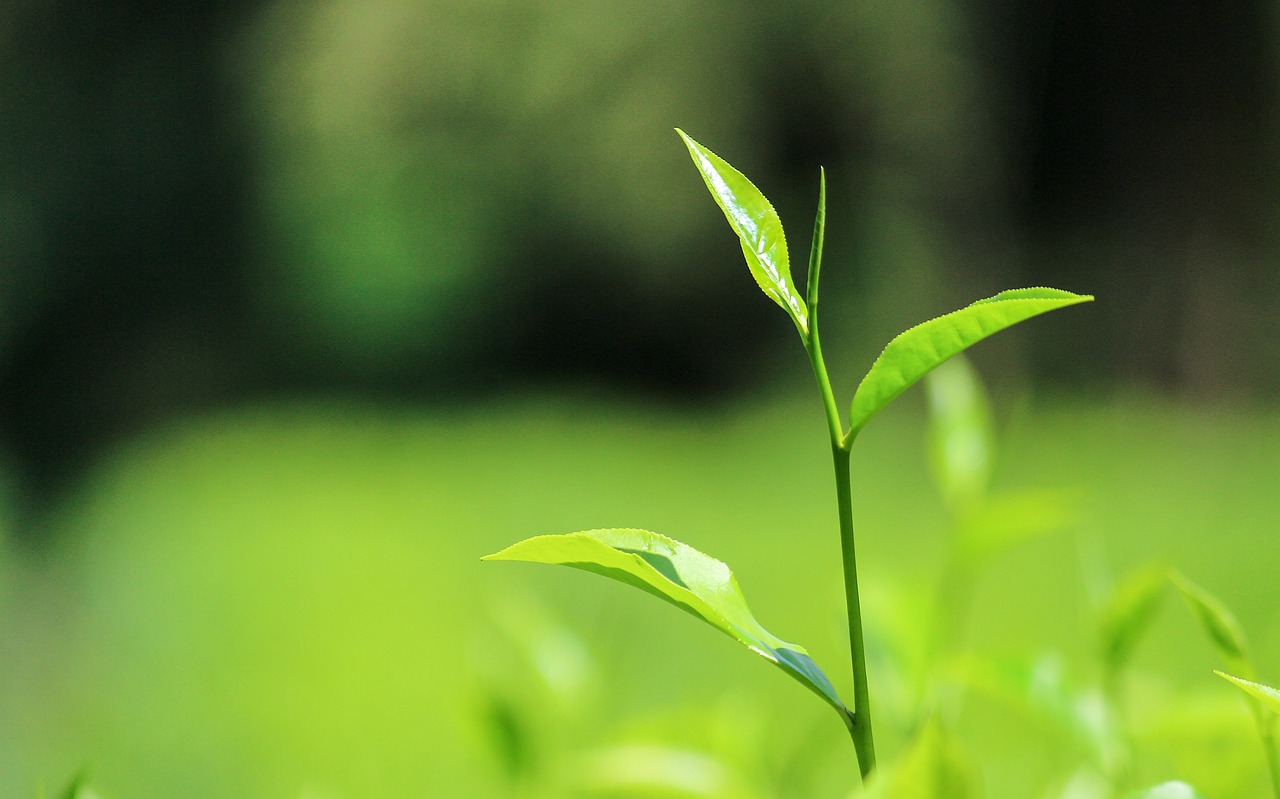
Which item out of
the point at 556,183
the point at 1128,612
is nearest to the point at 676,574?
the point at 1128,612

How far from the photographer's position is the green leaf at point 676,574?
0.48ft

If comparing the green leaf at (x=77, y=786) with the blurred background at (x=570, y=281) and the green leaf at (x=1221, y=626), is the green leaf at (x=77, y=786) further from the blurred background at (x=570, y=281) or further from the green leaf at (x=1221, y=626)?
the blurred background at (x=570, y=281)

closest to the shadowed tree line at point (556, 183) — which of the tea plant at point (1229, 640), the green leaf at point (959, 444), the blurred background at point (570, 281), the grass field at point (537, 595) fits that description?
the blurred background at point (570, 281)

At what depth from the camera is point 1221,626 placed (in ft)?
0.56

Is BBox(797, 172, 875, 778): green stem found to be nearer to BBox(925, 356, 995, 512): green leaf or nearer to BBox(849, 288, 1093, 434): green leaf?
BBox(849, 288, 1093, 434): green leaf

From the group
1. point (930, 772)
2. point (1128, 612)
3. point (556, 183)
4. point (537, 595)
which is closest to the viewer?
point (930, 772)

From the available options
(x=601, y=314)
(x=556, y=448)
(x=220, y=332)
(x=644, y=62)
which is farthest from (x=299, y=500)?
(x=644, y=62)

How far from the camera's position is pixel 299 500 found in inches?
115

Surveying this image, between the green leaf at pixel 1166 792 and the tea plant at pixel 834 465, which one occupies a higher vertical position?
the tea plant at pixel 834 465

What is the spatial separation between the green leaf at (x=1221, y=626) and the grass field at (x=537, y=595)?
2.3 inches

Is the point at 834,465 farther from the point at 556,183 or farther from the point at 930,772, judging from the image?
the point at 556,183

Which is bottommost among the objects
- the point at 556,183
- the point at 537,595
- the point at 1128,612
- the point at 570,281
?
the point at 537,595

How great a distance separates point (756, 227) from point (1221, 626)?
9cm

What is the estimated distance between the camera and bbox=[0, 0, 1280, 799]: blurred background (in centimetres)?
255
